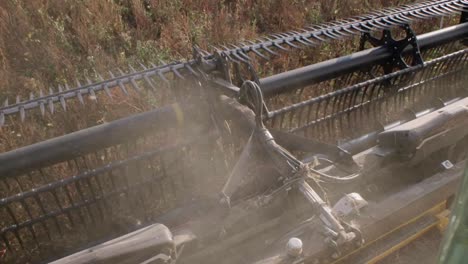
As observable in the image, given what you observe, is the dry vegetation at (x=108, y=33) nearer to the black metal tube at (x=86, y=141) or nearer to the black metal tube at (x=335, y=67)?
the black metal tube at (x=86, y=141)

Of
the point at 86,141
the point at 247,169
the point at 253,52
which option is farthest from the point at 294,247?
the point at 253,52

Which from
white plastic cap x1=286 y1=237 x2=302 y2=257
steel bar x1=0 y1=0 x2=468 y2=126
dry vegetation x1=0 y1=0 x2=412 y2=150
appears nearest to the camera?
white plastic cap x1=286 y1=237 x2=302 y2=257

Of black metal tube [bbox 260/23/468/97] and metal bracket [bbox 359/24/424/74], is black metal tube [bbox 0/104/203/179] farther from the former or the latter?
metal bracket [bbox 359/24/424/74]

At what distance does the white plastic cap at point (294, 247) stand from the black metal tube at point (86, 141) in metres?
1.05

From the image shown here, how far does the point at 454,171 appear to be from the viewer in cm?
289

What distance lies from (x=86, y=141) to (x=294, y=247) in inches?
50.3

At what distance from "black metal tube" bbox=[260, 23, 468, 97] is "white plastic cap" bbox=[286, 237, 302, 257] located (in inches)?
48.8

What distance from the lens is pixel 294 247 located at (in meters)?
1.90

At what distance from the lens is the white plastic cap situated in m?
1.90

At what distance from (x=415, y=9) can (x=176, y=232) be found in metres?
2.89

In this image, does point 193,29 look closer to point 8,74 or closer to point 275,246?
point 8,74


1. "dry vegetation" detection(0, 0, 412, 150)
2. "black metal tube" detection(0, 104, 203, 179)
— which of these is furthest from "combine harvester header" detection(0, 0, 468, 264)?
"dry vegetation" detection(0, 0, 412, 150)

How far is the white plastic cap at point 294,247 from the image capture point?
6.22ft

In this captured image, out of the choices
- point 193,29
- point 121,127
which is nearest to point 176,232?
point 121,127
